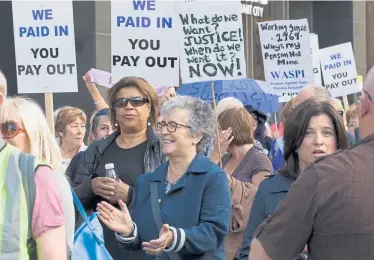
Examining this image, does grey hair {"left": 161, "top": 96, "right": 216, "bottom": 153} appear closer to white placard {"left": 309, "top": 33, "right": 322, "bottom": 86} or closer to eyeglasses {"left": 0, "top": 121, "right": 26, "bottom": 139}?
eyeglasses {"left": 0, "top": 121, "right": 26, "bottom": 139}

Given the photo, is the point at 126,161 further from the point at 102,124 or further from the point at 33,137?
the point at 102,124

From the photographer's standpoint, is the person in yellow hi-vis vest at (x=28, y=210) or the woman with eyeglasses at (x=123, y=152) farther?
the woman with eyeglasses at (x=123, y=152)

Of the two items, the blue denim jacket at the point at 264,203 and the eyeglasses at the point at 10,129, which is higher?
the eyeglasses at the point at 10,129

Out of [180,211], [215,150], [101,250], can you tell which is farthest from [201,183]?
[215,150]

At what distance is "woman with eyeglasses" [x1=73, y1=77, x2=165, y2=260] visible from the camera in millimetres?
5641

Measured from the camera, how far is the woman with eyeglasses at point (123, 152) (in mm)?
5641

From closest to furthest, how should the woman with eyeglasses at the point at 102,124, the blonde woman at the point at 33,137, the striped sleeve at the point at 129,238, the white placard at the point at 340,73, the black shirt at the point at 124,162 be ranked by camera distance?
the blonde woman at the point at 33,137
the striped sleeve at the point at 129,238
the black shirt at the point at 124,162
the woman with eyeglasses at the point at 102,124
the white placard at the point at 340,73

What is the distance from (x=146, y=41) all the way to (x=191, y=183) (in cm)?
359

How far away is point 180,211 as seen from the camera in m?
4.95

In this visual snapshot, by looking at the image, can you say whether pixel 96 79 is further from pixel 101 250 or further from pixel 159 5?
pixel 101 250

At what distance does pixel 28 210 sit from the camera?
3.44 m

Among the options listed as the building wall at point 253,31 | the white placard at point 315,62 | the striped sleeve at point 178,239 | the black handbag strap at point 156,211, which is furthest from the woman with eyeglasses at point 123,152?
the white placard at point 315,62

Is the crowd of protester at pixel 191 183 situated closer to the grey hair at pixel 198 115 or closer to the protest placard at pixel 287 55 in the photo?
the grey hair at pixel 198 115

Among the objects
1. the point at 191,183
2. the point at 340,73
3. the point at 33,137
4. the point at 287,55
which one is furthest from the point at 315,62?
the point at 33,137
